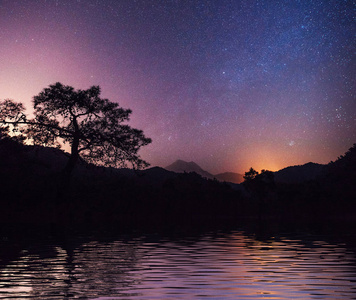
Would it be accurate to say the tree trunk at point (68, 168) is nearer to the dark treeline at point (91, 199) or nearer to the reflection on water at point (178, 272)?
the dark treeline at point (91, 199)

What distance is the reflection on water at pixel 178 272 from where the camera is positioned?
10.5m

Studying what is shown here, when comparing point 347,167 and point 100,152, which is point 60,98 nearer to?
point 100,152

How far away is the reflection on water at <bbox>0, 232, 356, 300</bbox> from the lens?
34.5ft

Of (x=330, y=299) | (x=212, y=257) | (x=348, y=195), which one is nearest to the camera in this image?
(x=330, y=299)

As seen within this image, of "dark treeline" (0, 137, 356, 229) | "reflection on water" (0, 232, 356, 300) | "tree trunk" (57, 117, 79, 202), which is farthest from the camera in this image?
"tree trunk" (57, 117, 79, 202)

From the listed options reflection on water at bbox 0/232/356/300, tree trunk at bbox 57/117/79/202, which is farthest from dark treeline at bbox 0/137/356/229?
reflection on water at bbox 0/232/356/300

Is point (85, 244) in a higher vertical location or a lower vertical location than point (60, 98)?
lower

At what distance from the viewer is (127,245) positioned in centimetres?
2242

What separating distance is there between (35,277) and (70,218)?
32.2 metres

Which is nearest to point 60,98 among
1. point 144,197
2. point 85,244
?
point 144,197

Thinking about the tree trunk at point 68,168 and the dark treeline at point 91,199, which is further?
the tree trunk at point 68,168

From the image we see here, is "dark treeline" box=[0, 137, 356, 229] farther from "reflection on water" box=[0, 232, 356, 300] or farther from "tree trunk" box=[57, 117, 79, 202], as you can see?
"reflection on water" box=[0, 232, 356, 300]

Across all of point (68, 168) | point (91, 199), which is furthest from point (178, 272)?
point (91, 199)

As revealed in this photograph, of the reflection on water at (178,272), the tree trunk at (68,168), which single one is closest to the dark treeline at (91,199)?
the tree trunk at (68,168)
